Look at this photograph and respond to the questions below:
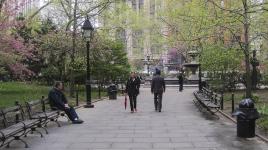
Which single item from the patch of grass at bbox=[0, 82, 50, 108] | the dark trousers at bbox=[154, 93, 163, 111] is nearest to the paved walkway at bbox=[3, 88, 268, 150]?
the dark trousers at bbox=[154, 93, 163, 111]

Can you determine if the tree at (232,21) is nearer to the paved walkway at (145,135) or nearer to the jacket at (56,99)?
the paved walkway at (145,135)

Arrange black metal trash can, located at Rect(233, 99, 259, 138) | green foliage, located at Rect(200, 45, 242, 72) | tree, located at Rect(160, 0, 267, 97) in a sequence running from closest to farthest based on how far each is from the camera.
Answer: black metal trash can, located at Rect(233, 99, 259, 138)
tree, located at Rect(160, 0, 267, 97)
green foliage, located at Rect(200, 45, 242, 72)

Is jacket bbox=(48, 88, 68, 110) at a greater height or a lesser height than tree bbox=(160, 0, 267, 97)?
lesser

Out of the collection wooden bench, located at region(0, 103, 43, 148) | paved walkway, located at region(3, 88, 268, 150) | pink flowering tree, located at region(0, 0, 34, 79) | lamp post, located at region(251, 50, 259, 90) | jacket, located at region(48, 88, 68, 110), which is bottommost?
paved walkway, located at region(3, 88, 268, 150)

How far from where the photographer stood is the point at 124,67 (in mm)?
45188

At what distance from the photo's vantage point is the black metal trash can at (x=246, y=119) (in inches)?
519

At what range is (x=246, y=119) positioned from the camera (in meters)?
13.2

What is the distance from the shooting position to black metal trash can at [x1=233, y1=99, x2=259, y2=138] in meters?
13.2

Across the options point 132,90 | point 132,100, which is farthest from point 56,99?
point 132,100

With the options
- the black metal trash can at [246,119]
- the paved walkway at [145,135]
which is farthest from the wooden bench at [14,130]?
the black metal trash can at [246,119]

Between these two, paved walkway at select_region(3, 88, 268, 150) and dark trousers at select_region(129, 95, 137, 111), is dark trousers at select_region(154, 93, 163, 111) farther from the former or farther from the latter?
paved walkway at select_region(3, 88, 268, 150)

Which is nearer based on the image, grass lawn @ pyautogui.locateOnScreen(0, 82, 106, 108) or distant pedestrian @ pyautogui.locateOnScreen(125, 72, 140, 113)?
distant pedestrian @ pyautogui.locateOnScreen(125, 72, 140, 113)

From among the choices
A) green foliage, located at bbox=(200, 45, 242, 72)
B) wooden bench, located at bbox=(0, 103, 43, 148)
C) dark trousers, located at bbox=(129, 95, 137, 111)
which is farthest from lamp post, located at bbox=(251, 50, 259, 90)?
wooden bench, located at bbox=(0, 103, 43, 148)

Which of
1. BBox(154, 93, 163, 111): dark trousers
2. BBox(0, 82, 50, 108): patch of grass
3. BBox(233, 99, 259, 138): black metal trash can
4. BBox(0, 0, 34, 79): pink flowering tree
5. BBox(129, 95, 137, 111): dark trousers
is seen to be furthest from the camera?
BBox(0, 82, 50, 108): patch of grass
